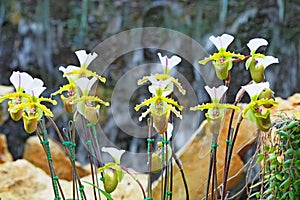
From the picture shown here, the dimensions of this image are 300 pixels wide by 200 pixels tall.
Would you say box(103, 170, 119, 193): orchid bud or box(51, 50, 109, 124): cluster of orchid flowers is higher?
box(51, 50, 109, 124): cluster of orchid flowers

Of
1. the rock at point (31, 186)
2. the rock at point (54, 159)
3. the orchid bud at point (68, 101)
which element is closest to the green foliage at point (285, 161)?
the orchid bud at point (68, 101)

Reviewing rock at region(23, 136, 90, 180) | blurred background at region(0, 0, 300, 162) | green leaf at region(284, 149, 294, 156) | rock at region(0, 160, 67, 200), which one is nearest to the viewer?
green leaf at region(284, 149, 294, 156)

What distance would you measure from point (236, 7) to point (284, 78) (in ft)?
1.38

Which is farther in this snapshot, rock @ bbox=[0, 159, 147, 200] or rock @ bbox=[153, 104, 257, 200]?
rock @ bbox=[0, 159, 147, 200]

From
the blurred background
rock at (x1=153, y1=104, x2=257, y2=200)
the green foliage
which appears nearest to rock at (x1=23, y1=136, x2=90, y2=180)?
the blurred background

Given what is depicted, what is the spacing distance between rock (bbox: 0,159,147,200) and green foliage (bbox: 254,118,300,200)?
557mm

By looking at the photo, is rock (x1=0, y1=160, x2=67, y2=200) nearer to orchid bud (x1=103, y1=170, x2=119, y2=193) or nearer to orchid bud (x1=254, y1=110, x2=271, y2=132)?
orchid bud (x1=103, y1=170, x2=119, y2=193)

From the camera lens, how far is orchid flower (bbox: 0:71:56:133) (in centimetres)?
79

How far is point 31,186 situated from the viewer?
153 cm

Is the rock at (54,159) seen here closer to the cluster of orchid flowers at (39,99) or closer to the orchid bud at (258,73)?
the cluster of orchid flowers at (39,99)

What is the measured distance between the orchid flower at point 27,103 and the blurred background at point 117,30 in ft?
5.26

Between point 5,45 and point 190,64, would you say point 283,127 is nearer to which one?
point 190,64

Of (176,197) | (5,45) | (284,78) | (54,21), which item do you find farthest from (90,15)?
(176,197)

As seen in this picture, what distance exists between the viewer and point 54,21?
2.64m
